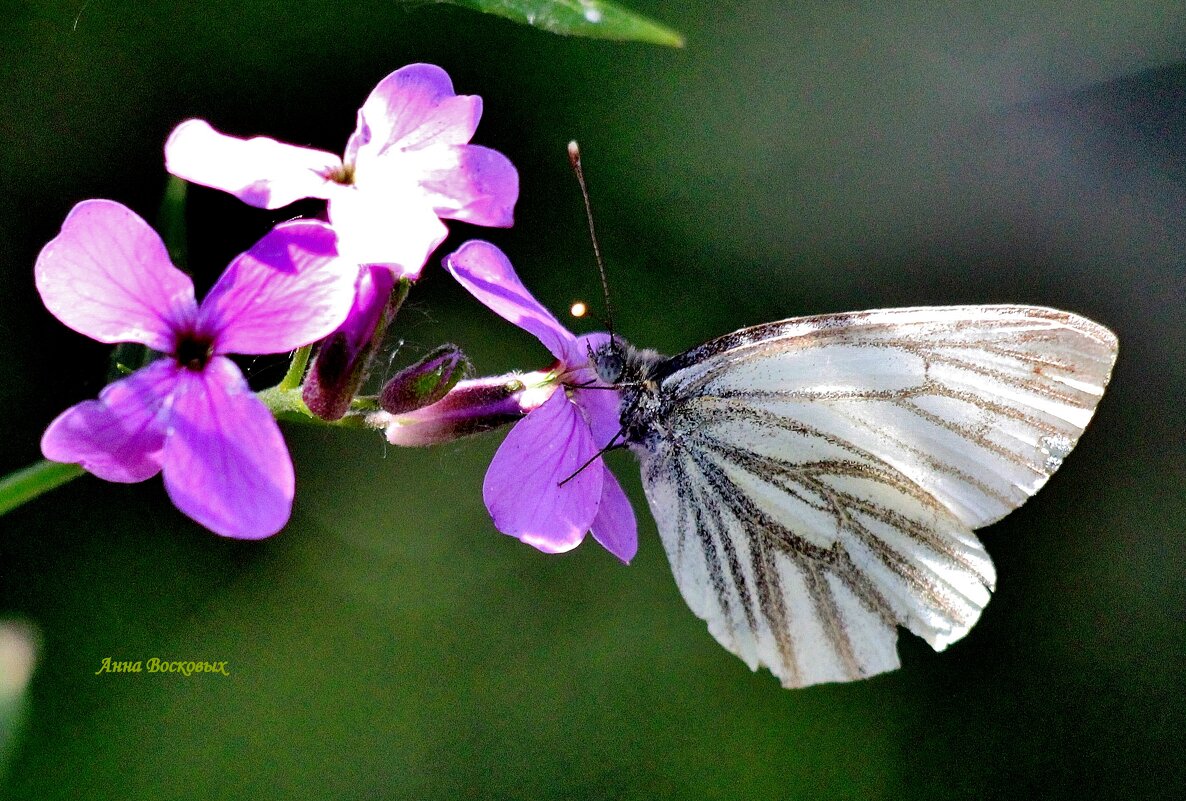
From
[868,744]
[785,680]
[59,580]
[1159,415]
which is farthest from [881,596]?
[1159,415]

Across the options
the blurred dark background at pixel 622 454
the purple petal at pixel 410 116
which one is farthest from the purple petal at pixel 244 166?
the blurred dark background at pixel 622 454

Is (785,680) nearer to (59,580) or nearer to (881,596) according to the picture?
(881,596)

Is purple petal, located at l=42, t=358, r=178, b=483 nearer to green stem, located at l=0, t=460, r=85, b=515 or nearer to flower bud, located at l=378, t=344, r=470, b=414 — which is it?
green stem, located at l=0, t=460, r=85, b=515

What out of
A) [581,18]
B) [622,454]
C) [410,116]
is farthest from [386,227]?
[622,454]

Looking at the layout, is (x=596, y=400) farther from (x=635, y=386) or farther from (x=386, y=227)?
(x=386, y=227)

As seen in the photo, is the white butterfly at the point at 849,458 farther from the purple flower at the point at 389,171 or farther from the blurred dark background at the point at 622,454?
the blurred dark background at the point at 622,454

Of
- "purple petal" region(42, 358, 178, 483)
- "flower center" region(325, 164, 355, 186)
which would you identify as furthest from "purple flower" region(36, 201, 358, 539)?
"flower center" region(325, 164, 355, 186)
